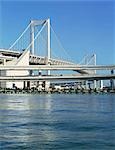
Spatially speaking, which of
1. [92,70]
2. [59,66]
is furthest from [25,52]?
[92,70]

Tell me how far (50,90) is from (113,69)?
25.5 feet

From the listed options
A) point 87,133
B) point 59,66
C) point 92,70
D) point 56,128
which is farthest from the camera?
point 92,70

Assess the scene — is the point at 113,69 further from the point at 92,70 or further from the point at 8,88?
the point at 8,88

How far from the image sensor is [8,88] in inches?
2223

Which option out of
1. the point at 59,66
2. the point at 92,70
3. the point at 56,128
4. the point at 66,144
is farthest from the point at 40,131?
the point at 92,70

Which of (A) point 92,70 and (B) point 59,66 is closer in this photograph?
(B) point 59,66

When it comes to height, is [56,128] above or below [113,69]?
below

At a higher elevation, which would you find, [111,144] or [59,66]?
[59,66]

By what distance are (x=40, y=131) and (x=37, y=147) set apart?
82.9 inches

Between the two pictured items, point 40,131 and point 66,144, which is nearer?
point 66,144

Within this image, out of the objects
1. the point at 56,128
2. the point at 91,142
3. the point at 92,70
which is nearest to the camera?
the point at 91,142

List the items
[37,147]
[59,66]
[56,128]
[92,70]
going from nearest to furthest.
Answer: [37,147]
[56,128]
[59,66]
[92,70]

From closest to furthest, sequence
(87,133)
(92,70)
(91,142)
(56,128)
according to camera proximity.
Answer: (91,142) < (87,133) < (56,128) < (92,70)

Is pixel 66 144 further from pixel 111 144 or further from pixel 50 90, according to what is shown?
pixel 50 90
